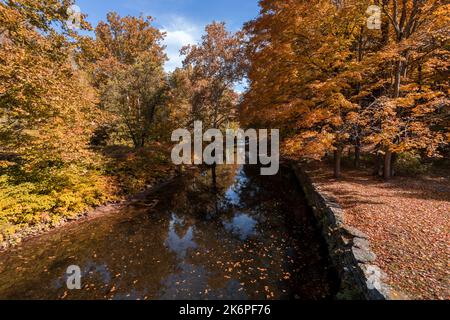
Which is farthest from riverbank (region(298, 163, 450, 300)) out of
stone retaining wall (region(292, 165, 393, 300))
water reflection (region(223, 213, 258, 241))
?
water reflection (region(223, 213, 258, 241))

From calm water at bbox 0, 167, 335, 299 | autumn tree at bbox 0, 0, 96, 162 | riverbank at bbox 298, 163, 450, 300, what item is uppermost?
autumn tree at bbox 0, 0, 96, 162

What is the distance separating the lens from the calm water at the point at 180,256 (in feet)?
17.1

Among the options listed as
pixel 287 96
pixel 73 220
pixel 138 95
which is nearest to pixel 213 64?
pixel 138 95

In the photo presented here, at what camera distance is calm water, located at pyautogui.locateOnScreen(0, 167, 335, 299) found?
5.22 metres

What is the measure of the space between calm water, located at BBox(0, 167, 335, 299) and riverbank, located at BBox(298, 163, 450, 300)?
1.34 metres

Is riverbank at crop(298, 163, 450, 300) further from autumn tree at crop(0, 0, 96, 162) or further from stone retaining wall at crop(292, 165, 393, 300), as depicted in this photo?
autumn tree at crop(0, 0, 96, 162)

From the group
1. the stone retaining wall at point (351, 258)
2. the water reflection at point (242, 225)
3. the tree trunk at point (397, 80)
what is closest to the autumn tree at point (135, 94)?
the water reflection at point (242, 225)

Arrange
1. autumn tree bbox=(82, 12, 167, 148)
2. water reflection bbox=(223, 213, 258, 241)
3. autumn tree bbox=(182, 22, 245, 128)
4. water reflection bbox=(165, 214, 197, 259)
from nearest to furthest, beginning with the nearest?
1. water reflection bbox=(165, 214, 197, 259)
2. water reflection bbox=(223, 213, 258, 241)
3. autumn tree bbox=(82, 12, 167, 148)
4. autumn tree bbox=(182, 22, 245, 128)

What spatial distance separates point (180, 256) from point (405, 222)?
6046mm

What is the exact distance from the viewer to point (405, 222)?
616 cm

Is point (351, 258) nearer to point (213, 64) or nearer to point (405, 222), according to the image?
point (405, 222)

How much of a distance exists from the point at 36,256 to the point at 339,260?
7955 mm

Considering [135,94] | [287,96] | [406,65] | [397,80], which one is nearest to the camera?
[397,80]
